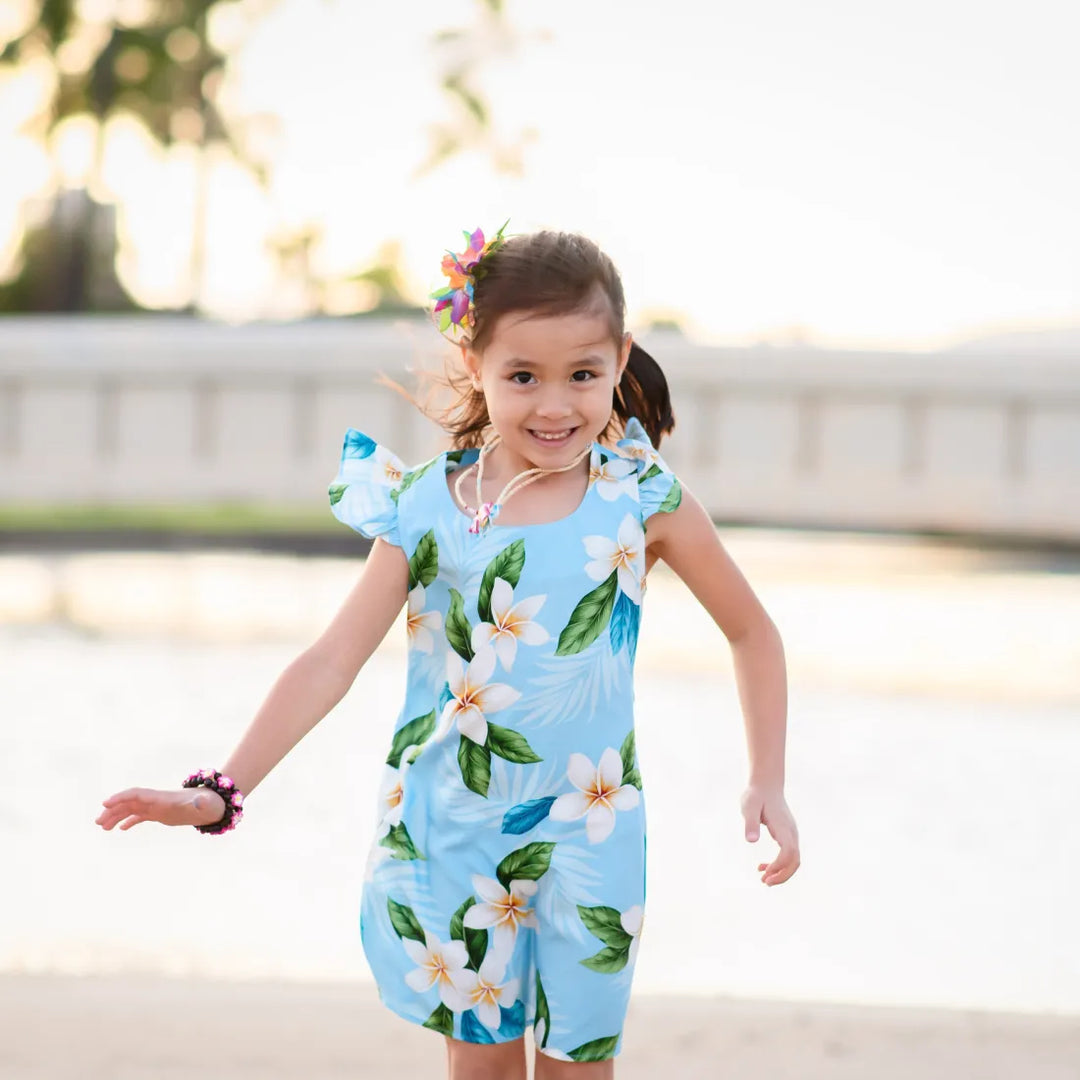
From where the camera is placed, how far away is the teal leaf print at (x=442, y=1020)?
2.11 m

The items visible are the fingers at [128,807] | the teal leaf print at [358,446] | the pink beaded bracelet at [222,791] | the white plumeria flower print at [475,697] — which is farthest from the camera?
the teal leaf print at [358,446]

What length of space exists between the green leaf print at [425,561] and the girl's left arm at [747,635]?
28 cm

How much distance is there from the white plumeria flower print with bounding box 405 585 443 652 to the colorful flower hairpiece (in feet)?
1.14

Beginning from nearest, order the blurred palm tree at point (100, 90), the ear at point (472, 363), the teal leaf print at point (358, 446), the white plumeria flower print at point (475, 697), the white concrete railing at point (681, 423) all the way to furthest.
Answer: the white plumeria flower print at point (475, 697), the ear at point (472, 363), the teal leaf print at point (358, 446), the white concrete railing at point (681, 423), the blurred palm tree at point (100, 90)

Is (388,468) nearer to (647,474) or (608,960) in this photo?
(647,474)

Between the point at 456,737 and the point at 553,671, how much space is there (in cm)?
15

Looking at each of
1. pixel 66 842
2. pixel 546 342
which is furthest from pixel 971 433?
pixel 546 342

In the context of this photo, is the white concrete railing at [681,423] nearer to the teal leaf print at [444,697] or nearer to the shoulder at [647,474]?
the shoulder at [647,474]

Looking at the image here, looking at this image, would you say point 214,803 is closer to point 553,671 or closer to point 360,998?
point 553,671

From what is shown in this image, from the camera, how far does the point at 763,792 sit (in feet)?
7.23

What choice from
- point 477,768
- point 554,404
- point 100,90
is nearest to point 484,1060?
point 477,768

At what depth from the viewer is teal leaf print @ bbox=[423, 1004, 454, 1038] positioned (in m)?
2.11

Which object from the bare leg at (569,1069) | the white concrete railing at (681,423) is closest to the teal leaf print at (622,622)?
the bare leg at (569,1069)

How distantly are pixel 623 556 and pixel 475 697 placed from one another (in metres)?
0.26
